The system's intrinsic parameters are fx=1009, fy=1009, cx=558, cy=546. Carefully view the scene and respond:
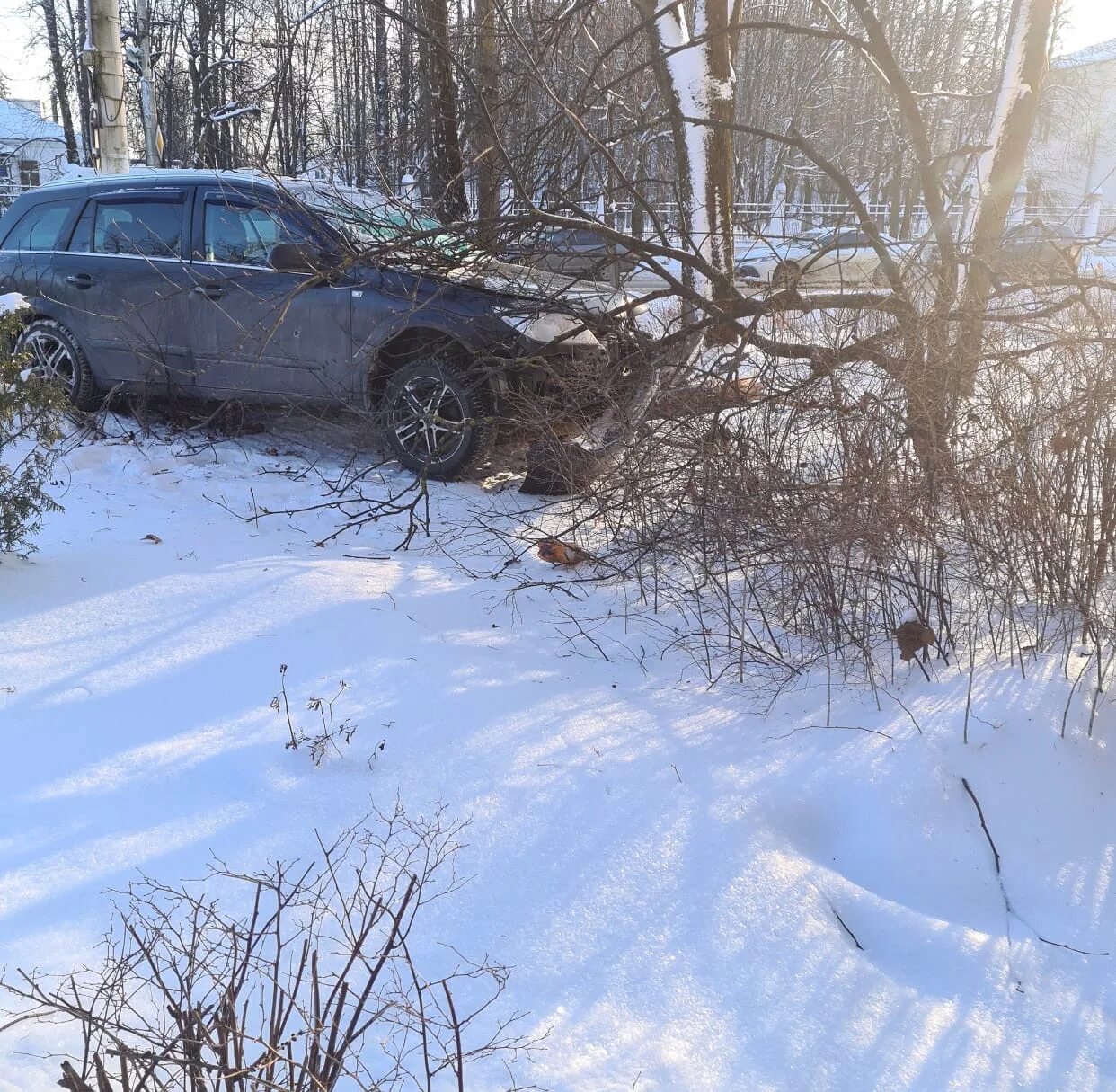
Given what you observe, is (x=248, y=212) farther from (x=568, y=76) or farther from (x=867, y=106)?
(x=867, y=106)

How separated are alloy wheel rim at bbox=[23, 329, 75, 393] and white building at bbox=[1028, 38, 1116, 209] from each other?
20034 millimetres

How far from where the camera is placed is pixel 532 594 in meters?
4.84

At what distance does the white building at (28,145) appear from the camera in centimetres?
3811

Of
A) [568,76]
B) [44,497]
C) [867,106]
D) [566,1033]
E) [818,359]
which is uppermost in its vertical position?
[867,106]

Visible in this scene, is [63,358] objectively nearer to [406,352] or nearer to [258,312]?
Result: [258,312]

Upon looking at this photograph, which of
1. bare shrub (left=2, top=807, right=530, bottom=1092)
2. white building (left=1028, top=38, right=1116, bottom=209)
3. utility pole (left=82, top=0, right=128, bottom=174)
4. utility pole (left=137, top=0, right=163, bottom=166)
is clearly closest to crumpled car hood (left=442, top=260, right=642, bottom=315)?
bare shrub (left=2, top=807, right=530, bottom=1092)

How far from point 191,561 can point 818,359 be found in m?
3.14

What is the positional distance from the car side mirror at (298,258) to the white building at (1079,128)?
63.3 ft

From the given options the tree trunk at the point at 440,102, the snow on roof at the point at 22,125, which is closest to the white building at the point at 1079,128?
the tree trunk at the point at 440,102

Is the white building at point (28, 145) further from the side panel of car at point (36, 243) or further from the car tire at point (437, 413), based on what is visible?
the car tire at point (437, 413)

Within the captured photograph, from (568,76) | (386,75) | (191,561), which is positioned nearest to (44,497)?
(191,561)

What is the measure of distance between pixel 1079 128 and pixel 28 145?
39.0 metres

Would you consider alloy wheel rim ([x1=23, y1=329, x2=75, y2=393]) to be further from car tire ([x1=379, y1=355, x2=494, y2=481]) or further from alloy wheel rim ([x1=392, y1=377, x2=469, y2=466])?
alloy wheel rim ([x1=392, y1=377, x2=469, y2=466])

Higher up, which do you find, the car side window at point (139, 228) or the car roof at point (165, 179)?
the car roof at point (165, 179)
